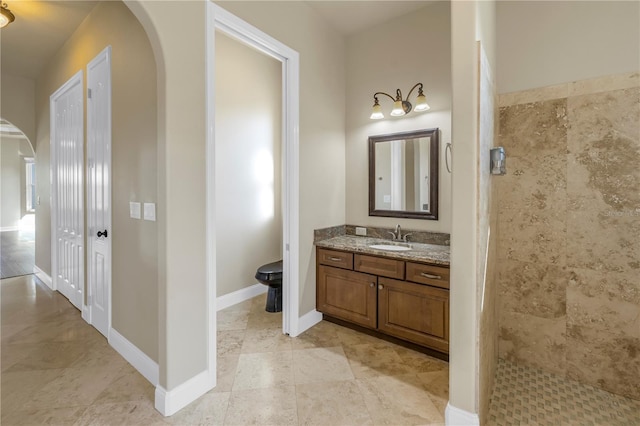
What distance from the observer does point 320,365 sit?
2244 millimetres

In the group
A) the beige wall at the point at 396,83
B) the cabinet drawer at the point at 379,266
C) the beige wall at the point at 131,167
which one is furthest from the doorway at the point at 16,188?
the cabinet drawer at the point at 379,266

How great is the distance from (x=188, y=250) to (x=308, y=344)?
1.38m

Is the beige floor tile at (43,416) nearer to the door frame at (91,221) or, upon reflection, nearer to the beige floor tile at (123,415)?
the beige floor tile at (123,415)

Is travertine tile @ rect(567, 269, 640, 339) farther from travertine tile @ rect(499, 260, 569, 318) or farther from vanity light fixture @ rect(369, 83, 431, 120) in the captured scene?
vanity light fixture @ rect(369, 83, 431, 120)

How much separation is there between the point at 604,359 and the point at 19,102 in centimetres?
716

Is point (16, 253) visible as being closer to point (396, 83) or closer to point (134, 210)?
point (134, 210)

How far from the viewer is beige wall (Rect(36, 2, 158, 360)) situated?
2.01 m

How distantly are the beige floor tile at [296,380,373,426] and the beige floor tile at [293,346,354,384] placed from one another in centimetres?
7

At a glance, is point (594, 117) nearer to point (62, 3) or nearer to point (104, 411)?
point (104, 411)

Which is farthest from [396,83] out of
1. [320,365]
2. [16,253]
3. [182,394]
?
[16,253]

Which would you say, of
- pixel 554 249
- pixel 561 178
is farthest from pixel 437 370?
pixel 561 178

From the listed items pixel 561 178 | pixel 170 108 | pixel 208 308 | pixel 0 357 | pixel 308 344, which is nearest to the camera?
pixel 170 108

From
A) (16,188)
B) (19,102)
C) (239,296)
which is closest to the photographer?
(239,296)

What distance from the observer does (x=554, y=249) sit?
2143 mm
